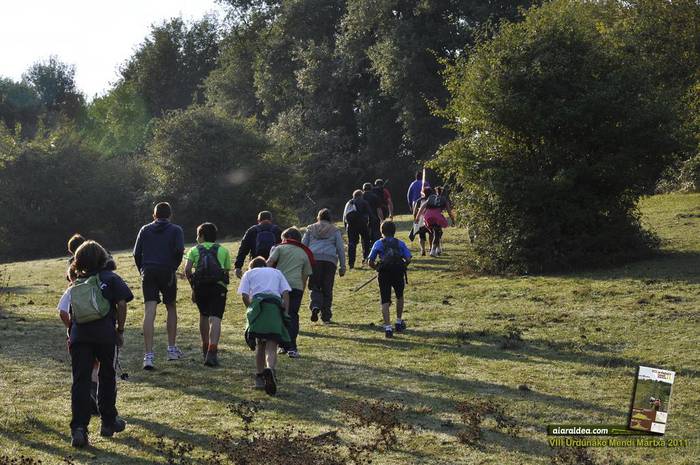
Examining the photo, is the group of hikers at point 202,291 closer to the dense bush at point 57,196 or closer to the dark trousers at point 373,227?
the dark trousers at point 373,227

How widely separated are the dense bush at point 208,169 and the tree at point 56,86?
5707 centimetres

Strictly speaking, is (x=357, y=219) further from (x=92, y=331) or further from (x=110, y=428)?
(x=92, y=331)

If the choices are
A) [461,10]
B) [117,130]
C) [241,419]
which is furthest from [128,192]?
[241,419]

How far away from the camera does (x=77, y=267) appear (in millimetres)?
9367

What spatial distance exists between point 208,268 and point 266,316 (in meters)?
1.48

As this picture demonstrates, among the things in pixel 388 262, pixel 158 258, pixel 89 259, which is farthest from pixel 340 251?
pixel 89 259

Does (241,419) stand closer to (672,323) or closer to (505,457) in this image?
(505,457)

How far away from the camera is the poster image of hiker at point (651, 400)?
32.0ft

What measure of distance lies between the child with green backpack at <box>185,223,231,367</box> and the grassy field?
2.30 feet

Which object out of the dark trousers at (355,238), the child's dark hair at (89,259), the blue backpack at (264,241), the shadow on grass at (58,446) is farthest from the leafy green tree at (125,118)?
the child's dark hair at (89,259)

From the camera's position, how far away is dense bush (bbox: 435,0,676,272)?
22.1m

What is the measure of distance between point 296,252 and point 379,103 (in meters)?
41.1

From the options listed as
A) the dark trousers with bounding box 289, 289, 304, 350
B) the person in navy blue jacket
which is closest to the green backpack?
the person in navy blue jacket

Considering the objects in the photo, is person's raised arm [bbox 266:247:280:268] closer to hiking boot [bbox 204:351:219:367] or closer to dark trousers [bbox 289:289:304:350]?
dark trousers [bbox 289:289:304:350]
